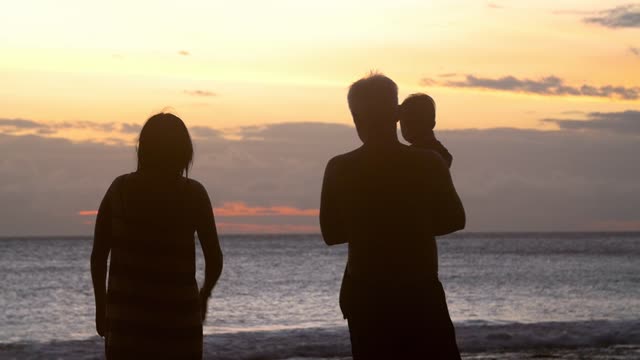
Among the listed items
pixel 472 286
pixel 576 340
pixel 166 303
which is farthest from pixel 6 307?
pixel 166 303

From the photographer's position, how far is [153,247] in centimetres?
357

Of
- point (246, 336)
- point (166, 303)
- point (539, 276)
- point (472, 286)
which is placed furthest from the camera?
point (539, 276)

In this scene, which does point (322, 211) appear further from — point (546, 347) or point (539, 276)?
point (539, 276)

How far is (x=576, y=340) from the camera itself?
15.2m

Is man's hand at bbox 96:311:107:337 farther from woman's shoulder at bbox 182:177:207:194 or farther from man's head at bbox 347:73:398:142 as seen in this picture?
man's head at bbox 347:73:398:142

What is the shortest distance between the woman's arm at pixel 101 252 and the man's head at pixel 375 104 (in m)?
0.97

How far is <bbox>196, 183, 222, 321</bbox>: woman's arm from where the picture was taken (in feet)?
11.9

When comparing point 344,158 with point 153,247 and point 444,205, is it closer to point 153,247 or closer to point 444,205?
point 444,205

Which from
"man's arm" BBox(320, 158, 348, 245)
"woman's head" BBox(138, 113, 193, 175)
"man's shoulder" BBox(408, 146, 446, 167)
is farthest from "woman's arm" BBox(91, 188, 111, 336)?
"man's shoulder" BBox(408, 146, 446, 167)

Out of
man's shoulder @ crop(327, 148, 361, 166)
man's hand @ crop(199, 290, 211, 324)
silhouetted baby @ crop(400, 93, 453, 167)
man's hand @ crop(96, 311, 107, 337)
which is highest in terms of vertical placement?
silhouetted baby @ crop(400, 93, 453, 167)

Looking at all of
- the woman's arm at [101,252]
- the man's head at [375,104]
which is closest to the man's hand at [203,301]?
the woman's arm at [101,252]

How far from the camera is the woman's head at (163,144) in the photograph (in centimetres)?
359

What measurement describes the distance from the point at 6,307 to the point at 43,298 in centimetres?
401

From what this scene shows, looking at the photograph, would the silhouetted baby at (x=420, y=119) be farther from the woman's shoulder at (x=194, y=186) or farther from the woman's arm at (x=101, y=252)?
the woman's arm at (x=101, y=252)
